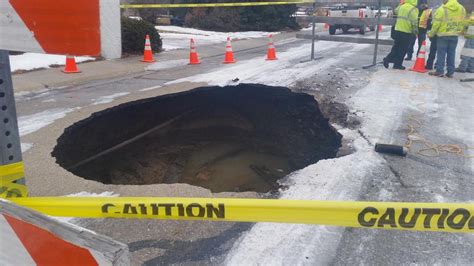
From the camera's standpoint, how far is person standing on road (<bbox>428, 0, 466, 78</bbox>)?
1012 centimetres

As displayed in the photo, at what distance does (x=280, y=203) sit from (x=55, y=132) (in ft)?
13.7

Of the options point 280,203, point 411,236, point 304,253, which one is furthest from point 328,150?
point 280,203

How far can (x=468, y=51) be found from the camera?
11258 millimetres

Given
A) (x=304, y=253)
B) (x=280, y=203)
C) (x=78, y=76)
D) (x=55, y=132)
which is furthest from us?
(x=78, y=76)

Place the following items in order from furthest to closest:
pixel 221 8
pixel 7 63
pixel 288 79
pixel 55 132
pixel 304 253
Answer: pixel 221 8
pixel 288 79
pixel 55 132
pixel 304 253
pixel 7 63

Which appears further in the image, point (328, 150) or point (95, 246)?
point (328, 150)

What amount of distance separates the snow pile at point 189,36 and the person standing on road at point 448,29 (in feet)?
28.8

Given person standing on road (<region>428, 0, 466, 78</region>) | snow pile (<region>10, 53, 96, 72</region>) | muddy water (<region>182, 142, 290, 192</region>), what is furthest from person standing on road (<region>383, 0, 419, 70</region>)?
snow pile (<region>10, 53, 96, 72</region>)

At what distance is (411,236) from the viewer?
3.18 metres

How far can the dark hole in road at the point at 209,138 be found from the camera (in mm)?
6409

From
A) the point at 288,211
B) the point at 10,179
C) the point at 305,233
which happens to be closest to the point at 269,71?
the point at 305,233

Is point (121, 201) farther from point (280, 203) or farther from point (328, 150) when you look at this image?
point (328, 150)

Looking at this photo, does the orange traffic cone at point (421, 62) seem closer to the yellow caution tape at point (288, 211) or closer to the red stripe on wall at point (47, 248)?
the yellow caution tape at point (288, 211)

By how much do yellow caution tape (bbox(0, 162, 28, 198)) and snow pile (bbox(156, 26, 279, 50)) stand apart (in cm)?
1310
